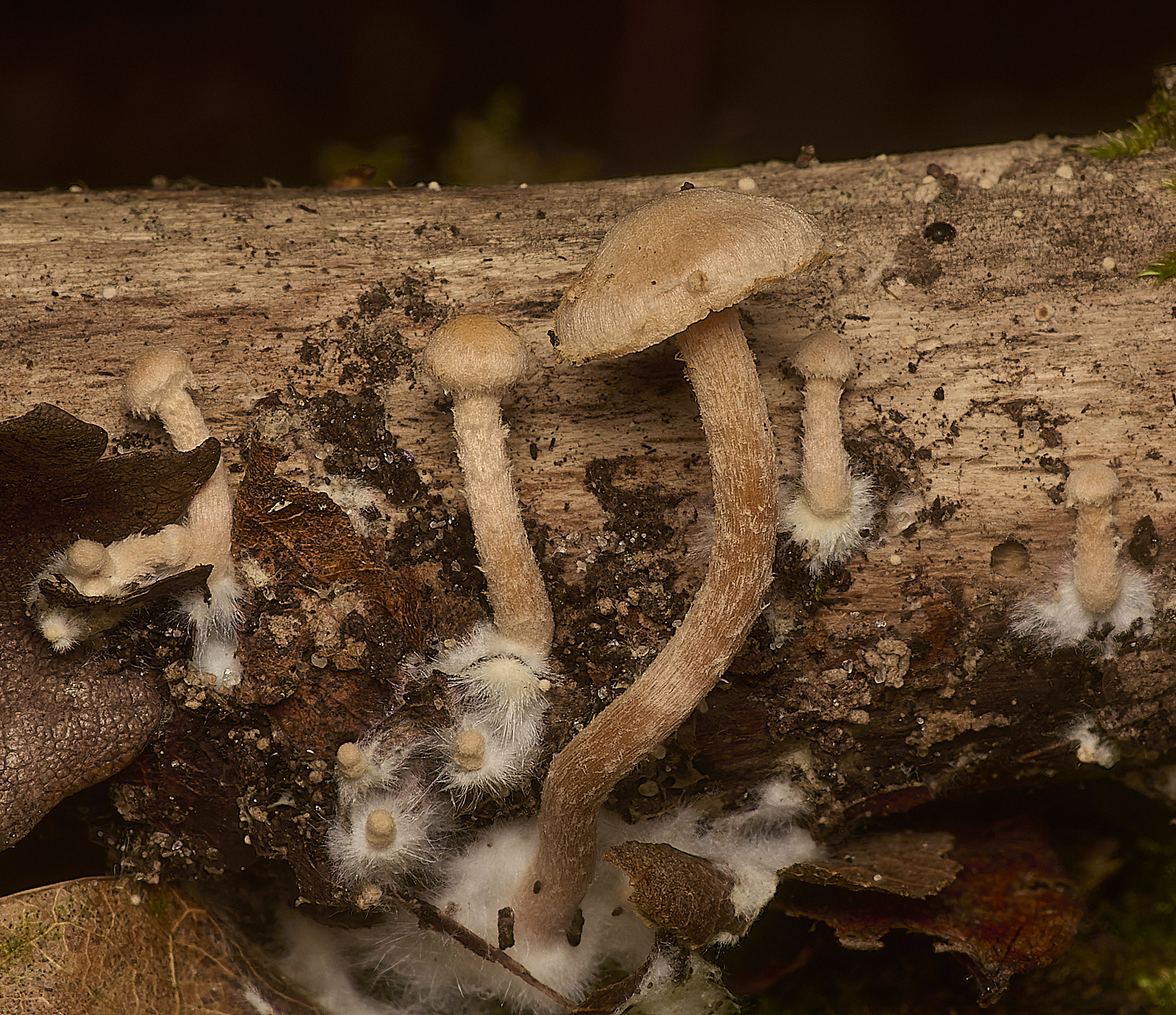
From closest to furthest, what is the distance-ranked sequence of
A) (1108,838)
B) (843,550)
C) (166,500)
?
1. (166,500)
2. (843,550)
3. (1108,838)

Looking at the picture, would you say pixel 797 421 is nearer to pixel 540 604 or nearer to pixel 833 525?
pixel 833 525

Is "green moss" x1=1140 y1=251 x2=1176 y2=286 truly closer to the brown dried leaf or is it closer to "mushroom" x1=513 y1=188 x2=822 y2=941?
"mushroom" x1=513 y1=188 x2=822 y2=941

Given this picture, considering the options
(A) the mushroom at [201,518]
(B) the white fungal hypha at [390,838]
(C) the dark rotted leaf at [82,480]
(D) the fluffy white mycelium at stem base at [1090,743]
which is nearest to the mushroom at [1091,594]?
(D) the fluffy white mycelium at stem base at [1090,743]

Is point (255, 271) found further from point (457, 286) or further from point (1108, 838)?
point (1108, 838)

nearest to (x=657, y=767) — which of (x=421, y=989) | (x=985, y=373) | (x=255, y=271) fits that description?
(x=421, y=989)

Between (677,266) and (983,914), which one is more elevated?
(677,266)

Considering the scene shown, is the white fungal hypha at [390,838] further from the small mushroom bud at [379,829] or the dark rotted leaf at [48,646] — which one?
the dark rotted leaf at [48,646]

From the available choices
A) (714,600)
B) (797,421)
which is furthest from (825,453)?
(714,600)
